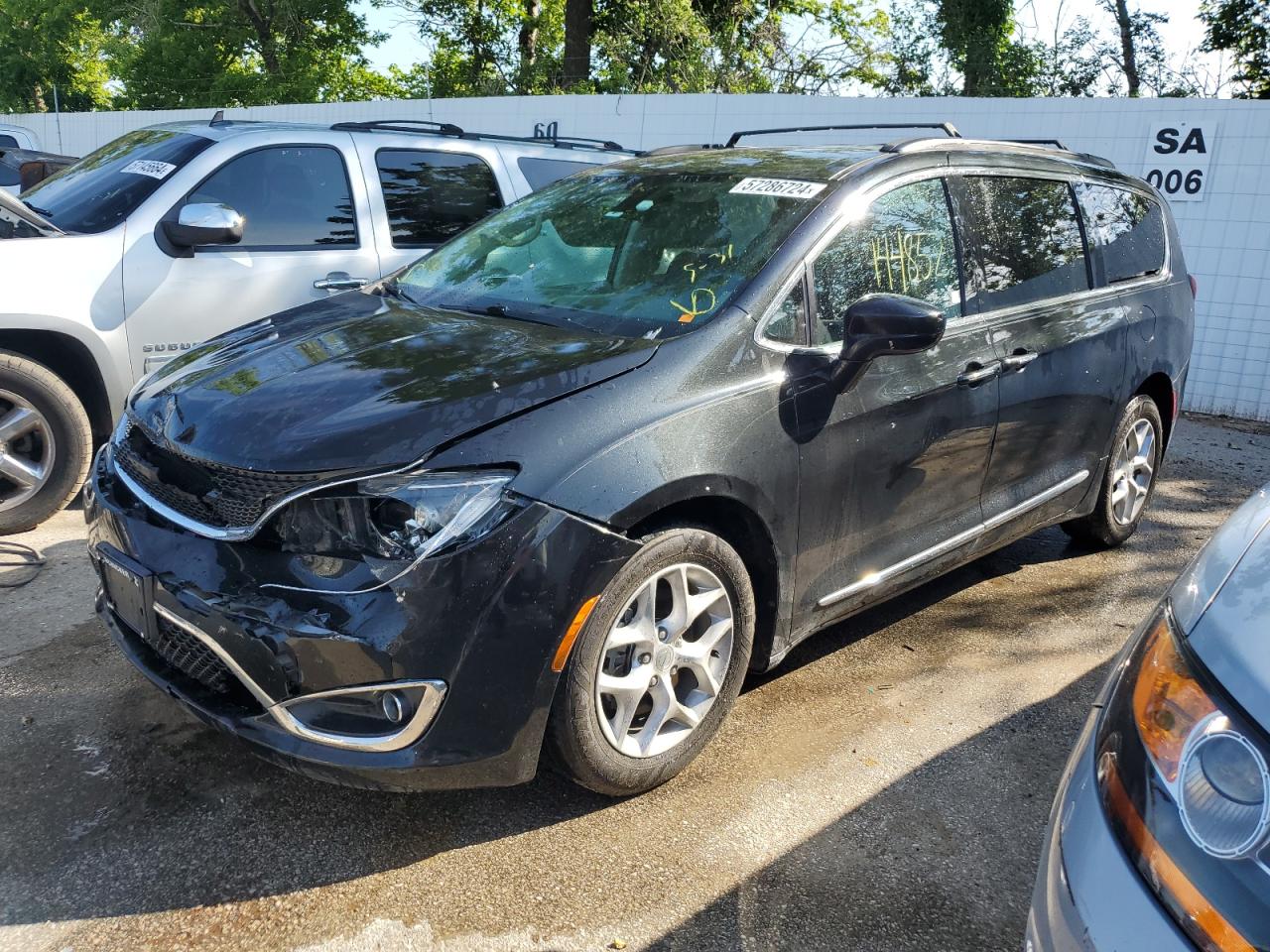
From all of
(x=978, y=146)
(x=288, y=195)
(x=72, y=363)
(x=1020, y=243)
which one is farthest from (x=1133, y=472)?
(x=72, y=363)

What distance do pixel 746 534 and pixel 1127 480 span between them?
275 cm

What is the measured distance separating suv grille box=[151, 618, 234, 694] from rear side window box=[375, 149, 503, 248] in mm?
3420

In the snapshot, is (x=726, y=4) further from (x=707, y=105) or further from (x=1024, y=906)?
(x=1024, y=906)

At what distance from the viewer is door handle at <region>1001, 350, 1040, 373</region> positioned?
3.66 metres

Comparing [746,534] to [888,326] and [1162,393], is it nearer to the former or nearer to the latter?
[888,326]

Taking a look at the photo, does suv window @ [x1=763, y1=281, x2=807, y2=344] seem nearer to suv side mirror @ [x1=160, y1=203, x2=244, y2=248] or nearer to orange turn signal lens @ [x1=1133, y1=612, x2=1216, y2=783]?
orange turn signal lens @ [x1=1133, y1=612, x2=1216, y2=783]

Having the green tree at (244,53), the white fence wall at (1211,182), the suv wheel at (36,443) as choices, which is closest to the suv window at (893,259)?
the suv wheel at (36,443)

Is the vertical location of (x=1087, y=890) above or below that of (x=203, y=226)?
below

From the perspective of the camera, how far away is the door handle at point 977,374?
3.47 meters

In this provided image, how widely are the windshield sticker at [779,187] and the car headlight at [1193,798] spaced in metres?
2.04

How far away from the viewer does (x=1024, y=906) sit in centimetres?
254

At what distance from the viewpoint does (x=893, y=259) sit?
11.2 feet

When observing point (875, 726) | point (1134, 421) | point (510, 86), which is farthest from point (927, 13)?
point (875, 726)

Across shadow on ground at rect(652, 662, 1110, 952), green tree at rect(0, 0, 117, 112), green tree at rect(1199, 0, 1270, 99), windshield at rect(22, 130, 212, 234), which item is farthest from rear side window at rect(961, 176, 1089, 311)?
green tree at rect(0, 0, 117, 112)
